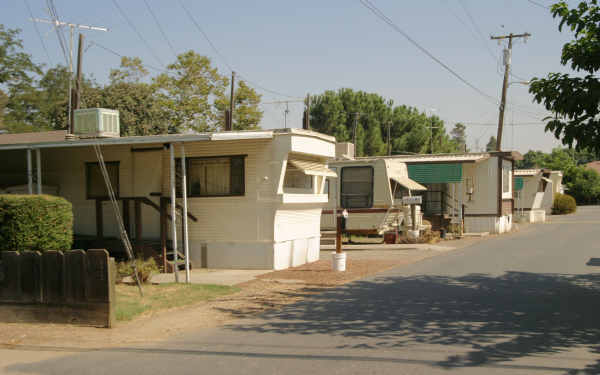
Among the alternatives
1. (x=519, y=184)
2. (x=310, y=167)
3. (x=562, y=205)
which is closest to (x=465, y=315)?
(x=310, y=167)

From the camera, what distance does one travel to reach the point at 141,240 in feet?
47.1

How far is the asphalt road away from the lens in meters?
6.16

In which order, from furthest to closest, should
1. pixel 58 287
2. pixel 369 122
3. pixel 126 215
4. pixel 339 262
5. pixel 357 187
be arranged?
pixel 369 122
pixel 357 187
pixel 126 215
pixel 339 262
pixel 58 287

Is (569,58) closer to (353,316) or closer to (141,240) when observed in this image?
(353,316)

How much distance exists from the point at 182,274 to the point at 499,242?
495 inches

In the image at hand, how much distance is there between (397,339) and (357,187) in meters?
15.5

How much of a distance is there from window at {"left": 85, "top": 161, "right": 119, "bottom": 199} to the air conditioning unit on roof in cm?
175

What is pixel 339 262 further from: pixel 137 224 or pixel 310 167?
pixel 137 224

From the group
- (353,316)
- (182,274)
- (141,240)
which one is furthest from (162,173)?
(353,316)

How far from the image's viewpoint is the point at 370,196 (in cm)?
2225

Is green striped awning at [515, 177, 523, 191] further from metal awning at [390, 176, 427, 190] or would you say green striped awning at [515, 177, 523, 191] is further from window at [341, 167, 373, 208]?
window at [341, 167, 373, 208]

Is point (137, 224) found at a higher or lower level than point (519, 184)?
lower

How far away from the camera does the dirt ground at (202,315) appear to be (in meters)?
7.71

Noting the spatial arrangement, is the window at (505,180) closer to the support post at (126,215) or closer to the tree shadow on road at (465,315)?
the tree shadow on road at (465,315)
